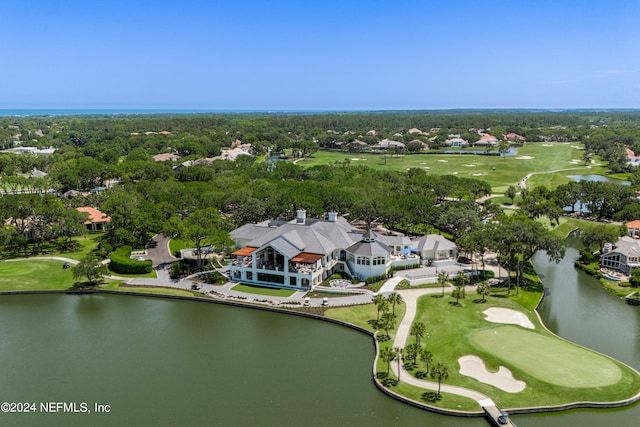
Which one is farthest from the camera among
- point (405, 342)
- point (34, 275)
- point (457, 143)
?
point (457, 143)

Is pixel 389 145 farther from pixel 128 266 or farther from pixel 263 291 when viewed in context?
pixel 263 291

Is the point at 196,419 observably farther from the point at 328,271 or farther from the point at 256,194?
the point at 256,194

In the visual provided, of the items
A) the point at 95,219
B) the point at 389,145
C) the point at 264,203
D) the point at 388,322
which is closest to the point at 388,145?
the point at 389,145

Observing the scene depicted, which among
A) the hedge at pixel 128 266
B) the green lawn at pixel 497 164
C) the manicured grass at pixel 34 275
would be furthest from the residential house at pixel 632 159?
the manicured grass at pixel 34 275

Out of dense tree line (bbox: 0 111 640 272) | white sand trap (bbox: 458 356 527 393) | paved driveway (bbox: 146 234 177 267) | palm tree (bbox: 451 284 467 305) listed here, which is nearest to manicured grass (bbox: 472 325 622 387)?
white sand trap (bbox: 458 356 527 393)

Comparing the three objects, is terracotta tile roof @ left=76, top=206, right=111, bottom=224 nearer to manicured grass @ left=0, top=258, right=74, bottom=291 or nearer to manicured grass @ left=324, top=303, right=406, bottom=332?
manicured grass @ left=0, top=258, right=74, bottom=291

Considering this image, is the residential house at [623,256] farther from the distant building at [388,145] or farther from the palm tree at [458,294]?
the distant building at [388,145]

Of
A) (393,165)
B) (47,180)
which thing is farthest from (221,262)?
(393,165)
